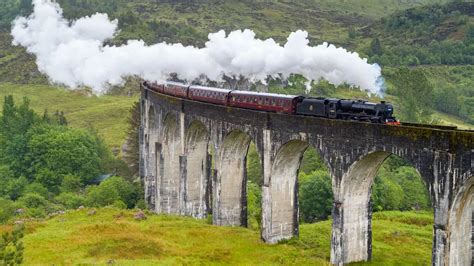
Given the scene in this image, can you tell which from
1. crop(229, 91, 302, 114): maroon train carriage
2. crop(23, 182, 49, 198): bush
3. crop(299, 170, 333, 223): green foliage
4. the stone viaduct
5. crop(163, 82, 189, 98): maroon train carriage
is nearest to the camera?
the stone viaduct

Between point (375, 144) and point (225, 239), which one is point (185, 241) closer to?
point (225, 239)

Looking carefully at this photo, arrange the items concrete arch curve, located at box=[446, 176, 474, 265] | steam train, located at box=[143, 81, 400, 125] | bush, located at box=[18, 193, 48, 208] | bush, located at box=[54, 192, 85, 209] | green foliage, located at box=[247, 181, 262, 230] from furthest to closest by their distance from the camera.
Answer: bush, located at box=[54, 192, 85, 209] < bush, located at box=[18, 193, 48, 208] < green foliage, located at box=[247, 181, 262, 230] < steam train, located at box=[143, 81, 400, 125] < concrete arch curve, located at box=[446, 176, 474, 265]

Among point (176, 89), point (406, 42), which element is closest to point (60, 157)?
point (176, 89)

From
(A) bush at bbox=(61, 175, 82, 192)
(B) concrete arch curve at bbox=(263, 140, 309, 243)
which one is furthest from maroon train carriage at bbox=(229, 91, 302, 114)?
(A) bush at bbox=(61, 175, 82, 192)

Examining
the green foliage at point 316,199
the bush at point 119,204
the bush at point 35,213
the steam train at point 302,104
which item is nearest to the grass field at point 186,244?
the green foliage at point 316,199

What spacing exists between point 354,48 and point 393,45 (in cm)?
1079

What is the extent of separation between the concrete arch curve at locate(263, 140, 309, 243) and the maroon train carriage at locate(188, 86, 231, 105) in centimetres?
856

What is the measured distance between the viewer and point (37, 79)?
483 ft

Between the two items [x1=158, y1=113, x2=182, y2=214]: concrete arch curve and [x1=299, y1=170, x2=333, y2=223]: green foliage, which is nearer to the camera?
[x1=299, y1=170, x2=333, y2=223]: green foliage

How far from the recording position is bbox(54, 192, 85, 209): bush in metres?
68.1

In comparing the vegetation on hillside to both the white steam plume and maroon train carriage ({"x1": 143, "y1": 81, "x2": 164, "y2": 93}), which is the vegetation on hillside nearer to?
the white steam plume

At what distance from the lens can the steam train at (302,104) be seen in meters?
34.2

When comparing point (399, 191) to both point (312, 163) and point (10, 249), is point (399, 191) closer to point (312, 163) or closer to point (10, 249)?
point (312, 163)

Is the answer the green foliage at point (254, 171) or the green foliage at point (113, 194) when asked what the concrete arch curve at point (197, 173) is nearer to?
the green foliage at point (113, 194)
